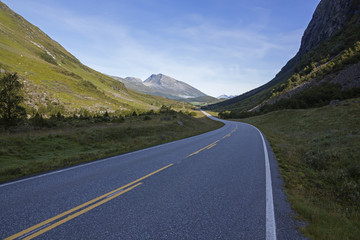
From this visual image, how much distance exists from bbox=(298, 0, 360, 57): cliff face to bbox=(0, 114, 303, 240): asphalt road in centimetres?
13161

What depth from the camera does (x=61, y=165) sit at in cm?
850

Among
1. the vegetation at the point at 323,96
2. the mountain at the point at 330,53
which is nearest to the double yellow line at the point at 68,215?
the vegetation at the point at 323,96

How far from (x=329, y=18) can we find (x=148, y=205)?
152108 millimetres

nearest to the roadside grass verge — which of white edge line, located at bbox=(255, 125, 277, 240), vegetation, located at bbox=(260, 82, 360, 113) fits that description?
white edge line, located at bbox=(255, 125, 277, 240)

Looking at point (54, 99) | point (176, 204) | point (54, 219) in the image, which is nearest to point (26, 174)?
point (54, 219)

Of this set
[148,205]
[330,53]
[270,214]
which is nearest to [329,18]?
[330,53]

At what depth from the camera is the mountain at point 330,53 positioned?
50344 millimetres

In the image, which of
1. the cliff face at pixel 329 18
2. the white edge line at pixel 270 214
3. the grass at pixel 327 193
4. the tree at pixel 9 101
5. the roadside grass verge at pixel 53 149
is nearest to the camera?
the white edge line at pixel 270 214

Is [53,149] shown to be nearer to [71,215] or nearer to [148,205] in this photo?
[71,215]

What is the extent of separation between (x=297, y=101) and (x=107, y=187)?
5900 centimetres

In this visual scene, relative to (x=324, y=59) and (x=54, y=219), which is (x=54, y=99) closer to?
(x=54, y=219)

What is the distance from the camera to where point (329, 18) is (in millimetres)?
106625

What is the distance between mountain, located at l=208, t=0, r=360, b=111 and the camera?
5034 centimetres

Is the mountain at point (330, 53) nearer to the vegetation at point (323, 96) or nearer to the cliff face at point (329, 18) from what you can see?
the cliff face at point (329, 18)
